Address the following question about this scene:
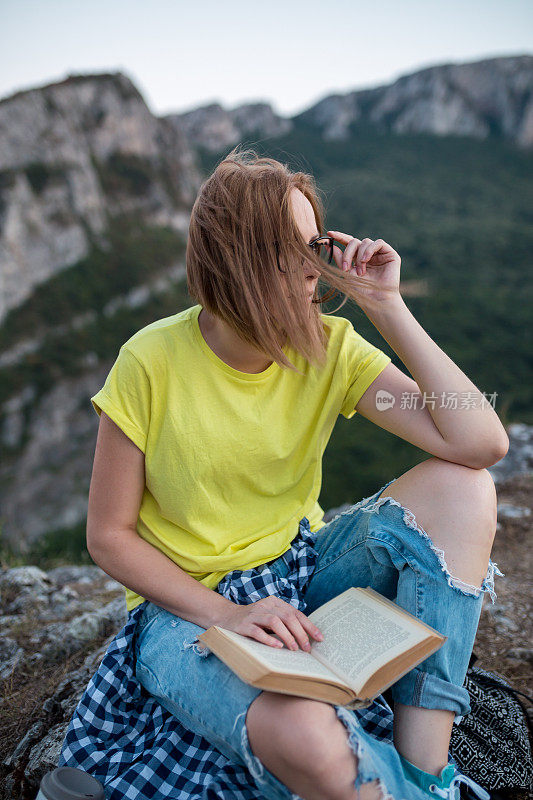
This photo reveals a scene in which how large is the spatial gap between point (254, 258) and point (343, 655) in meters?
0.95

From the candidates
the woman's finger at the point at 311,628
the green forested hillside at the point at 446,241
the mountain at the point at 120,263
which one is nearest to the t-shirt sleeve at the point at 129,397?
the woman's finger at the point at 311,628

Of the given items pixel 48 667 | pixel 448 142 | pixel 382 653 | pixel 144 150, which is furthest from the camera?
pixel 448 142

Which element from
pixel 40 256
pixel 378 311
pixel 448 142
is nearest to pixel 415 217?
pixel 448 142

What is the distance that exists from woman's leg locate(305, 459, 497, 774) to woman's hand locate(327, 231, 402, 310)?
1.70ft

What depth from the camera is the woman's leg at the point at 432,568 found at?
4.27ft

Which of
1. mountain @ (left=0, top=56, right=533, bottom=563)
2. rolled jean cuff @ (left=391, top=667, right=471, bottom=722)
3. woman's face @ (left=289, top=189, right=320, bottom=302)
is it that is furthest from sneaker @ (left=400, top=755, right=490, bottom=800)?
mountain @ (left=0, top=56, right=533, bottom=563)

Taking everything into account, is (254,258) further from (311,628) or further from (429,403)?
(311,628)

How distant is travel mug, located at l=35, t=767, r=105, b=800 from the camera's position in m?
1.17

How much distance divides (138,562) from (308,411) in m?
0.64

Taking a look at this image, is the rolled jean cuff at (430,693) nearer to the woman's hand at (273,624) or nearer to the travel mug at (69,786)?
the woman's hand at (273,624)

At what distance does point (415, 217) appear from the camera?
43.9 meters

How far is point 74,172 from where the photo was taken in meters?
33.8

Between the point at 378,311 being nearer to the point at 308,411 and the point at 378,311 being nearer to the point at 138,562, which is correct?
the point at 308,411

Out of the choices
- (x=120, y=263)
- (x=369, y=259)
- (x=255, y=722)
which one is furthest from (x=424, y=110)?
(x=255, y=722)
